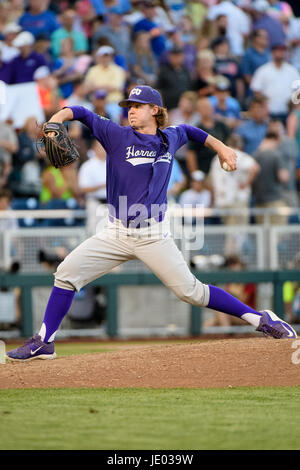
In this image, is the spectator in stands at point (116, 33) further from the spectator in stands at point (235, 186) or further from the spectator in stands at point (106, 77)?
the spectator in stands at point (235, 186)

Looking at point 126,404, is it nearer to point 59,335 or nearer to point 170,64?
point 59,335

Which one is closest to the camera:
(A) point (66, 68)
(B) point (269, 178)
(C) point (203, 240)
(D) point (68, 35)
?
(C) point (203, 240)

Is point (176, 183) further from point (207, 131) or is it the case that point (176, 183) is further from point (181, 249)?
point (181, 249)

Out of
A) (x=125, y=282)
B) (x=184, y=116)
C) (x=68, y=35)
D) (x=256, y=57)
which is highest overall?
(x=68, y=35)

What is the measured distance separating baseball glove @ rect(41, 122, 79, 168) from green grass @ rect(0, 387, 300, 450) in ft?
5.43

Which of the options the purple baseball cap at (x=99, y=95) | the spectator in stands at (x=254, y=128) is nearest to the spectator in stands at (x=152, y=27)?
the spectator in stands at (x=254, y=128)

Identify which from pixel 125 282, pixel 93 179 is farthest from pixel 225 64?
pixel 125 282

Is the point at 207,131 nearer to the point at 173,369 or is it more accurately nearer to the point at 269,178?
the point at 269,178

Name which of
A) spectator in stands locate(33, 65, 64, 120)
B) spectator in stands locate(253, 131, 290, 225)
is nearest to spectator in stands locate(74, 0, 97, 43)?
spectator in stands locate(33, 65, 64, 120)

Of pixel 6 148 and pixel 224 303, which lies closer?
pixel 224 303

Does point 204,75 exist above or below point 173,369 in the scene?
above

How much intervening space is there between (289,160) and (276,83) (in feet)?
7.19

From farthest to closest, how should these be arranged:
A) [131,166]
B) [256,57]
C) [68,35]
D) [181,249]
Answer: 1. [256,57]
2. [68,35]
3. [181,249]
4. [131,166]

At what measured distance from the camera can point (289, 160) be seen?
13.7 meters
